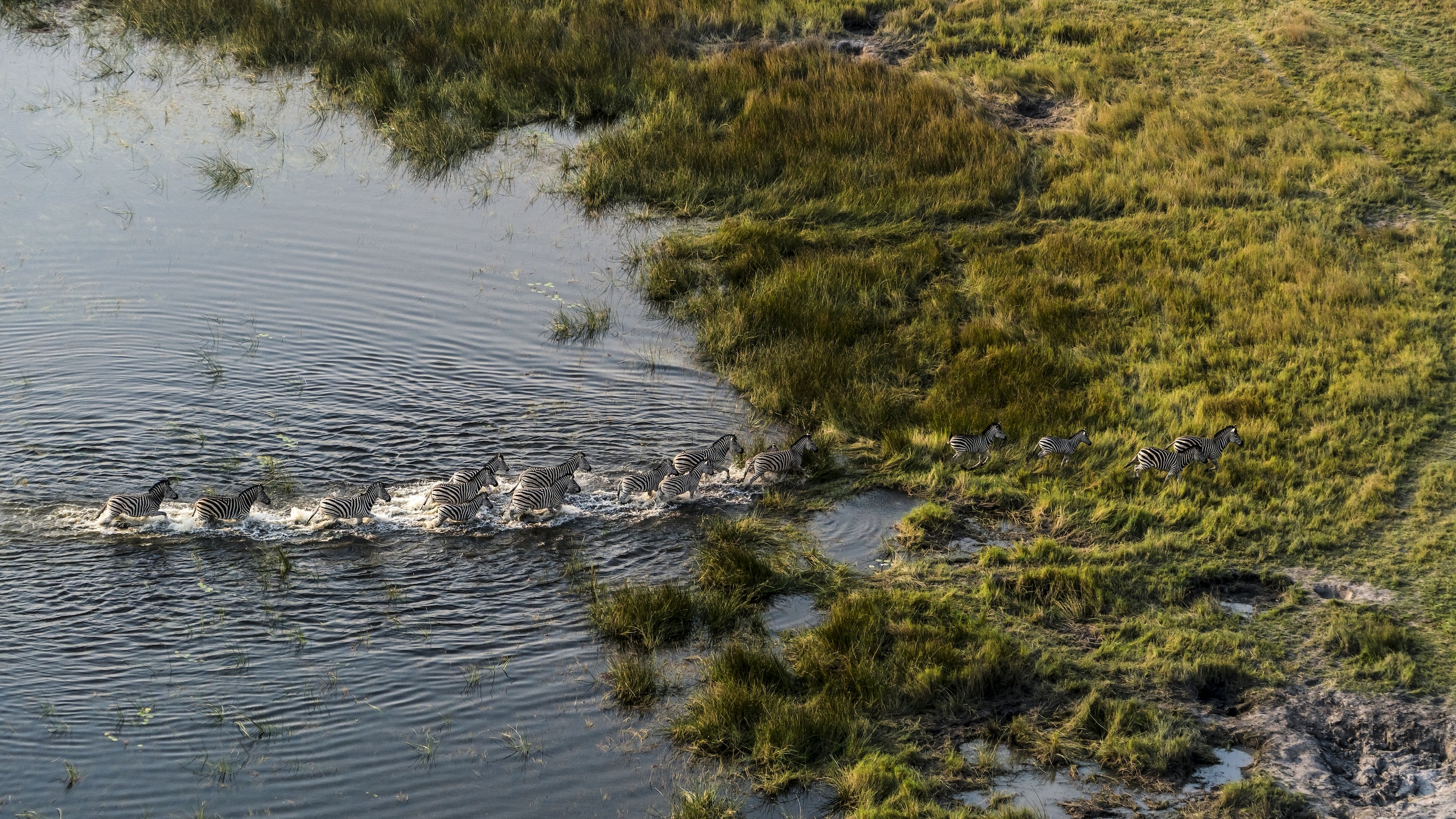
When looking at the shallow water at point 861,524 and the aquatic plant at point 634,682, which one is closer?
the aquatic plant at point 634,682

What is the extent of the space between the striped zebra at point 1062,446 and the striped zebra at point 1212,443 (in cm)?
88

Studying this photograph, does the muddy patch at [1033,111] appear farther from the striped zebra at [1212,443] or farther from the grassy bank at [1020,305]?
the striped zebra at [1212,443]

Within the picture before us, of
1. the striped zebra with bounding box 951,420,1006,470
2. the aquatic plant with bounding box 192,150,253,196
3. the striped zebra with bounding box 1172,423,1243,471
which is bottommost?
the striped zebra with bounding box 951,420,1006,470

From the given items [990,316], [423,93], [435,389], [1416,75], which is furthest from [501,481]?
[1416,75]

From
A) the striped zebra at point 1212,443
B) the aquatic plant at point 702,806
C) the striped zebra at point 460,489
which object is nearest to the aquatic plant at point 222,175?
the striped zebra at point 460,489

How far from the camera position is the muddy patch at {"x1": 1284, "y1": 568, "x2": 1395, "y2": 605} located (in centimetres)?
948

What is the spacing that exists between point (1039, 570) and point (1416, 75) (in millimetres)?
14223

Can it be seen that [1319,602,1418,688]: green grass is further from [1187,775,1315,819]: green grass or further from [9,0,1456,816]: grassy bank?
[1187,775,1315,819]: green grass

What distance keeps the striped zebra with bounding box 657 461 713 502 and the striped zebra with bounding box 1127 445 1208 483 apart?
4.10 meters

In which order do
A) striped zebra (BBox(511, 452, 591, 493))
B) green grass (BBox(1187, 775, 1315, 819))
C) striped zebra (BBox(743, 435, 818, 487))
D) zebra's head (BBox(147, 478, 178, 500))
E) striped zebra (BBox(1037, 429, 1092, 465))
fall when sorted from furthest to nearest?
striped zebra (BBox(1037, 429, 1092, 465)) → striped zebra (BBox(743, 435, 818, 487)) → striped zebra (BBox(511, 452, 591, 493)) → zebra's head (BBox(147, 478, 178, 500)) → green grass (BBox(1187, 775, 1315, 819))

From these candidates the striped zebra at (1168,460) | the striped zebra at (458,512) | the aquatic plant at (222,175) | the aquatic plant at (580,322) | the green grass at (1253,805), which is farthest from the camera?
the aquatic plant at (222,175)

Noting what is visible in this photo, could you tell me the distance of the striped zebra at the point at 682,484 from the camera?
35.4ft

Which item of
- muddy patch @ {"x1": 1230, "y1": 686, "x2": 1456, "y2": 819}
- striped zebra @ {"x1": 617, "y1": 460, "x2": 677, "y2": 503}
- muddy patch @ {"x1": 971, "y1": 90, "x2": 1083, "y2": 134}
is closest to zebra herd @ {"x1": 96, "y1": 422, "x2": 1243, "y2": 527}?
striped zebra @ {"x1": 617, "y1": 460, "x2": 677, "y2": 503}

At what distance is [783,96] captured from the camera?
1969 centimetres
